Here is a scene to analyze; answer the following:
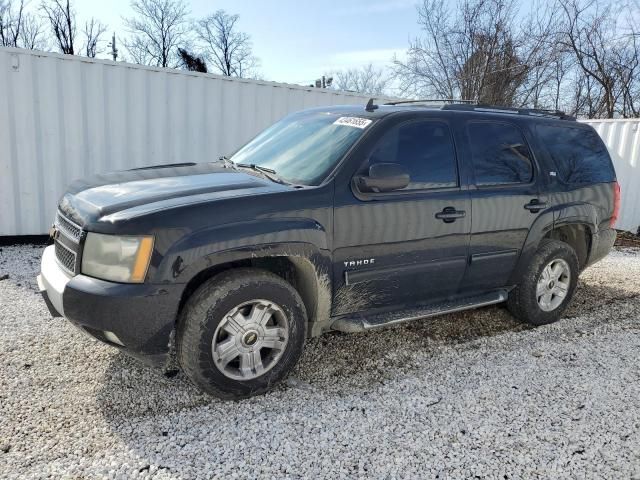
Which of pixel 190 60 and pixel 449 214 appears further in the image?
pixel 190 60

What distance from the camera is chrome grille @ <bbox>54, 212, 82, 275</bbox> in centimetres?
290

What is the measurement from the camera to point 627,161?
9.85 m

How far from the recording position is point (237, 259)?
294cm

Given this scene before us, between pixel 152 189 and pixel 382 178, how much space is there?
1.48 m

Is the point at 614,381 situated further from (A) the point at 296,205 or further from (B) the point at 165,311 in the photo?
(B) the point at 165,311

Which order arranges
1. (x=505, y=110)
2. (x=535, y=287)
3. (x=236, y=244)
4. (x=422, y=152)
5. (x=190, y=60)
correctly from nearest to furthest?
(x=236, y=244) → (x=422, y=152) → (x=535, y=287) → (x=505, y=110) → (x=190, y=60)

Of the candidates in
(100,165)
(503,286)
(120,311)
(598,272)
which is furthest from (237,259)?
(598,272)

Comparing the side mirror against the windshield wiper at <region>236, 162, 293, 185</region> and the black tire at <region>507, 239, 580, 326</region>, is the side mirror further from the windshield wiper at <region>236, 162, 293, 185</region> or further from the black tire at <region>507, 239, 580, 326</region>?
the black tire at <region>507, 239, 580, 326</region>

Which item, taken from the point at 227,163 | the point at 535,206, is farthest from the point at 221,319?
the point at 535,206

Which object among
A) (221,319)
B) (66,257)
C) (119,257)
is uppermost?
(119,257)

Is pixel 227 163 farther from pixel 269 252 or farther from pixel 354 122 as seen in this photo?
pixel 269 252

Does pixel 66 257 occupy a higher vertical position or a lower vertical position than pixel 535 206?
lower

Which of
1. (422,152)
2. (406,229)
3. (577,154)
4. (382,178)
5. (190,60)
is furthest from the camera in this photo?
(190,60)

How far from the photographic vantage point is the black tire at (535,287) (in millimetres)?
4414
